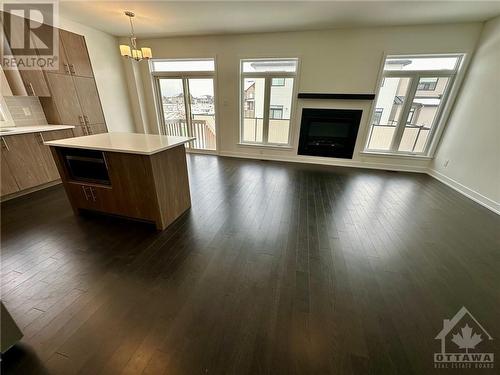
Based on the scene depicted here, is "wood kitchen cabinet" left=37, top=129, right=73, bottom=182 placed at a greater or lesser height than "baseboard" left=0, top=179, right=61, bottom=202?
greater

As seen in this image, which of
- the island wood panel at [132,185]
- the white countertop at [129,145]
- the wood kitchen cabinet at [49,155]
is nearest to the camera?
the white countertop at [129,145]

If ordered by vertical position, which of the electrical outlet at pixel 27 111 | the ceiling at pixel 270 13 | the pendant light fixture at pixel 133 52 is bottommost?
the electrical outlet at pixel 27 111

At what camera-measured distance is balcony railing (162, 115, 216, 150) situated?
18.2 ft

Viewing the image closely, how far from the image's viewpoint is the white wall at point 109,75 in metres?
4.29

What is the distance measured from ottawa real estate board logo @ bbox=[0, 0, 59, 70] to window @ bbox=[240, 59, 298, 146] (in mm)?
3609

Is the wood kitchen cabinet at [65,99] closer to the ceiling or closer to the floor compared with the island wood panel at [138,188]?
A: closer to the ceiling

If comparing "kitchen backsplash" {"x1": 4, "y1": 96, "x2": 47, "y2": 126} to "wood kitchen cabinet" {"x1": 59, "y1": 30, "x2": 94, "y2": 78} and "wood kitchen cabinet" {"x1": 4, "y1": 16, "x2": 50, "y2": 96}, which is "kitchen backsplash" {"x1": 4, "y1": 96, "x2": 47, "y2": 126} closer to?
"wood kitchen cabinet" {"x1": 4, "y1": 16, "x2": 50, "y2": 96}

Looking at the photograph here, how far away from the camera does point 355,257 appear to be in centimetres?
197

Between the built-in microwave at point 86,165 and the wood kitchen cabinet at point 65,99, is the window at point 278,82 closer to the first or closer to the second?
the built-in microwave at point 86,165

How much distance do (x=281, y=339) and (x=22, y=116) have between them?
5.26 meters

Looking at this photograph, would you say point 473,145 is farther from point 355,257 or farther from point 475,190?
point 355,257

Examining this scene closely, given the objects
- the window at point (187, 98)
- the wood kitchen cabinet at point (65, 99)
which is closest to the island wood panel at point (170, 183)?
the window at point (187, 98)

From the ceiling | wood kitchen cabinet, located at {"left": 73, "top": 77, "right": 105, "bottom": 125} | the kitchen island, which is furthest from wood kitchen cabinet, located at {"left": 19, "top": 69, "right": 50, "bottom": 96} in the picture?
the kitchen island

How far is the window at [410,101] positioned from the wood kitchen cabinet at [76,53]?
249 inches
